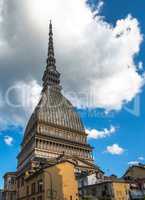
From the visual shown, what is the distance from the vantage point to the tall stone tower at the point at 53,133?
4126 inches

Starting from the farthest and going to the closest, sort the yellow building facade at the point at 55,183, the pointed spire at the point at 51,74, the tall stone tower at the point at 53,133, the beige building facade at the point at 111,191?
1. the pointed spire at the point at 51,74
2. the tall stone tower at the point at 53,133
3. the beige building facade at the point at 111,191
4. the yellow building facade at the point at 55,183

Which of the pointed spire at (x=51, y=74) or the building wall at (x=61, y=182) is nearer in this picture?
the building wall at (x=61, y=182)

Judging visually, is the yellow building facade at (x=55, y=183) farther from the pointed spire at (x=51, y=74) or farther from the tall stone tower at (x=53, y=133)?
the pointed spire at (x=51, y=74)

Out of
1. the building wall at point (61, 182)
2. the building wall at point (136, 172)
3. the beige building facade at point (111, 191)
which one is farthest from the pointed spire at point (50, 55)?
the beige building facade at point (111, 191)

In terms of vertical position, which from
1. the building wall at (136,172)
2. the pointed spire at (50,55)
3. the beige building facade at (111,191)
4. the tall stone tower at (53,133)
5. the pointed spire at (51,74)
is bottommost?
the beige building facade at (111,191)

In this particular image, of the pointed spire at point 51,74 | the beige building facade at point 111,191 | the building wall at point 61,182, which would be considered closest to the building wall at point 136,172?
the beige building facade at point 111,191

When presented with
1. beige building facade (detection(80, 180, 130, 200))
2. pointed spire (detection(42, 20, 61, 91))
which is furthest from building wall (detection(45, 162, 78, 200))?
pointed spire (detection(42, 20, 61, 91))

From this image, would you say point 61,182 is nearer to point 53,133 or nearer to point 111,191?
point 111,191

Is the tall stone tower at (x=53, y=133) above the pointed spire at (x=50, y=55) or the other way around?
the other way around

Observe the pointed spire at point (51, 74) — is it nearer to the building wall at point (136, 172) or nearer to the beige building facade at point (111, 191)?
A: the building wall at point (136, 172)

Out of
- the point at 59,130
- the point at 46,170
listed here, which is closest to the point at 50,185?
the point at 46,170

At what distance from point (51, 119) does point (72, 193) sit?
62.6m

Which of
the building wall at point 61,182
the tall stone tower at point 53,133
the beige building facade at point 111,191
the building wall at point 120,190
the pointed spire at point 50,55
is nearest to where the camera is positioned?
the building wall at point 61,182

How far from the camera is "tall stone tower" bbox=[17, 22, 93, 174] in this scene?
10481 centimetres
